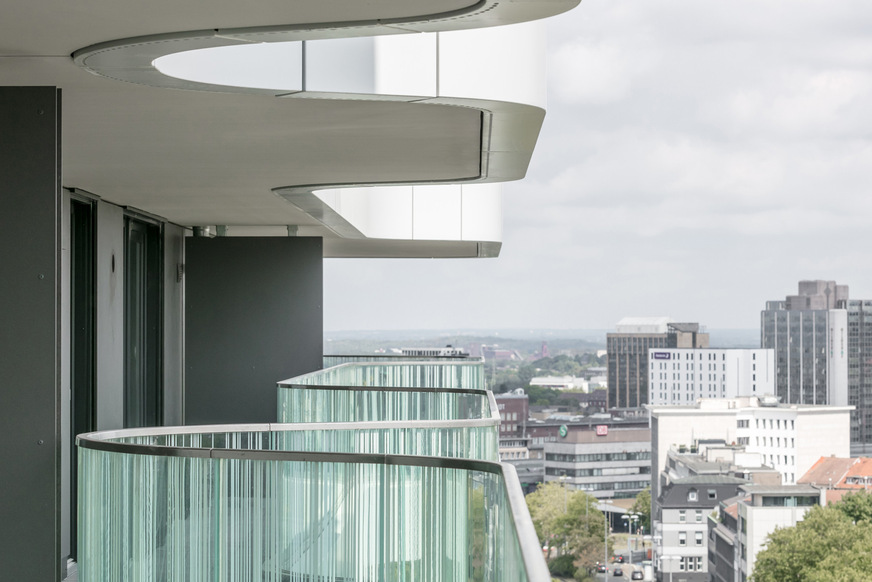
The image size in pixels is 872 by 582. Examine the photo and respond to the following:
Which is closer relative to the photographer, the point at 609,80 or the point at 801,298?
the point at 801,298

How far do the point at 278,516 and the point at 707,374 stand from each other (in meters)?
85.4

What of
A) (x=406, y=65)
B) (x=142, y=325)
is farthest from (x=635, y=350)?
(x=406, y=65)

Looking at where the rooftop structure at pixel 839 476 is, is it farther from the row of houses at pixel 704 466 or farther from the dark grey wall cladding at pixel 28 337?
the dark grey wall cladding at pixel 28 337

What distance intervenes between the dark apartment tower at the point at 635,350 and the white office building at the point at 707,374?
0.77 metres

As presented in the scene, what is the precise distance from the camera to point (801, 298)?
88188 mm

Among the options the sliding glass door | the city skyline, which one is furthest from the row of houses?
the sliding glass door

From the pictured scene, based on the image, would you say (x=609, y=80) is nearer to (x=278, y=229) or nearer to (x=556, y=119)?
(x=556, y=119)

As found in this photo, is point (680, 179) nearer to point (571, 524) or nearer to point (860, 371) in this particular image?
point (860, 371)

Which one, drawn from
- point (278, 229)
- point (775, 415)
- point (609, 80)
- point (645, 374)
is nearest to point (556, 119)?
point (609, 80)

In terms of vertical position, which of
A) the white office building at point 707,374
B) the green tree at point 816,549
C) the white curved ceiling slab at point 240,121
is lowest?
the green tree at point 816,549

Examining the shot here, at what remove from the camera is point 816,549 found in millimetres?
48438

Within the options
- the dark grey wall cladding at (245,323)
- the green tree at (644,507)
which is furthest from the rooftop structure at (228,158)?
the green tree at (644,507)

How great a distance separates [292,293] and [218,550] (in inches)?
357

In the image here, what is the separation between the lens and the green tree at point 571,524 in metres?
61.1
